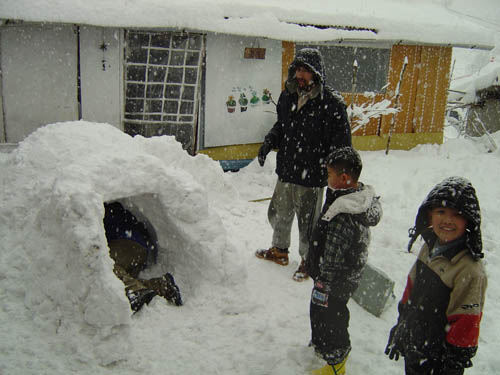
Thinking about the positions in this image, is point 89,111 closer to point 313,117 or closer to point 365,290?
point 313,117

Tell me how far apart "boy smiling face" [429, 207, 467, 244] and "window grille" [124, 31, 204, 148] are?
6521 millimetres

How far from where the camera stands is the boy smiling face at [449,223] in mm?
2037

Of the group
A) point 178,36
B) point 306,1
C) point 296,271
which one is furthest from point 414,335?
point 306,1

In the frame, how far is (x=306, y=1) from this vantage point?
9.64 m

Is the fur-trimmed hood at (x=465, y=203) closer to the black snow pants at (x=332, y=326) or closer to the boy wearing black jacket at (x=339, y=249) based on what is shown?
the boy wearing black jacket at (x=339, y=249)

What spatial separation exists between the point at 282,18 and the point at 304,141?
17.2ft

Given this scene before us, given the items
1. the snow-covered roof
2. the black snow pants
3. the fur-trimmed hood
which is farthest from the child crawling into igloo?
the snow-covered roof

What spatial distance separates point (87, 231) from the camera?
112 inches

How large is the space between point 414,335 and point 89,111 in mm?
6931

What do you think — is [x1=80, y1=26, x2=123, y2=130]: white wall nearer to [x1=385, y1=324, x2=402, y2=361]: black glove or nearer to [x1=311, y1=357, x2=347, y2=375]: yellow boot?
[x1=311, y1=357, x2=347, y2=375]: yellow boot

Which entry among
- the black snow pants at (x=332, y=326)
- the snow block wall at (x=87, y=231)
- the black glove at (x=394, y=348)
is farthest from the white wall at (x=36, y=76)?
the black glove at (x=394, y=348)

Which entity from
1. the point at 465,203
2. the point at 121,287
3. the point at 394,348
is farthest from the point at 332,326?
the point at 121,287

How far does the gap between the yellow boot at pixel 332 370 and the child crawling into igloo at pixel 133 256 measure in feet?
4.12

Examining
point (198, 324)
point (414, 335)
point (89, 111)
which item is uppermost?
point (89, 111)
